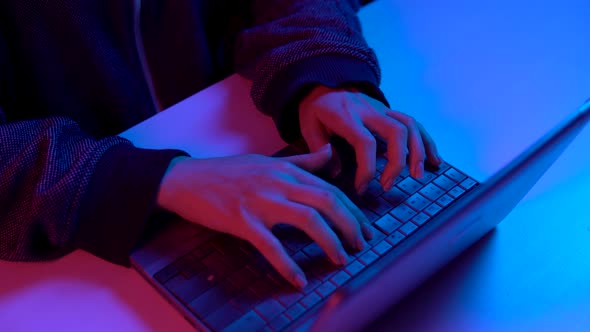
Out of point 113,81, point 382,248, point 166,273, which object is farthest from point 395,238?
point 113,81

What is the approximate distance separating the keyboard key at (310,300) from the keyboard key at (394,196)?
0.14m

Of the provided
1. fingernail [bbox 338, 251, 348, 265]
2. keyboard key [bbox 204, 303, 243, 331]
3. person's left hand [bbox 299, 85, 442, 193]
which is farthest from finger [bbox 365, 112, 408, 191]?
keyboard key [bbox 204, 303, 243, 331]

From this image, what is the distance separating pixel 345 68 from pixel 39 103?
0.43m

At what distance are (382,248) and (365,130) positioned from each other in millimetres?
148

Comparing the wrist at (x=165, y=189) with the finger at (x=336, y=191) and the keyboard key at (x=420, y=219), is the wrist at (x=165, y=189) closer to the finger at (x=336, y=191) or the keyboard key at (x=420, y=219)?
the finger at (x=336, y=191)

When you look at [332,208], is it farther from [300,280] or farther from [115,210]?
[115,210]

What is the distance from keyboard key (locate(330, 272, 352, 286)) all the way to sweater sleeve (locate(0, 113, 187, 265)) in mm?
194

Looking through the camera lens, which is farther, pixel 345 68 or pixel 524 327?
pixel 345 68

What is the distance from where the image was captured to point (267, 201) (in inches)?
21.0

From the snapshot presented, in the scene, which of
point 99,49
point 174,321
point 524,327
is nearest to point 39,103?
point 99,49

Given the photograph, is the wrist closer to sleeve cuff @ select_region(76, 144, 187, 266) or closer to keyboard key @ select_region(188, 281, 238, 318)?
sleeve cuff @ select_region(76, 144, 187, 266)

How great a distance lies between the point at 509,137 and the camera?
670 mm

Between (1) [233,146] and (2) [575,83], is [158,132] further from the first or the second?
(2) [575,83]

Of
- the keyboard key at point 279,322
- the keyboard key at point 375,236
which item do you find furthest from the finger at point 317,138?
the keyboard key at point 279,322
